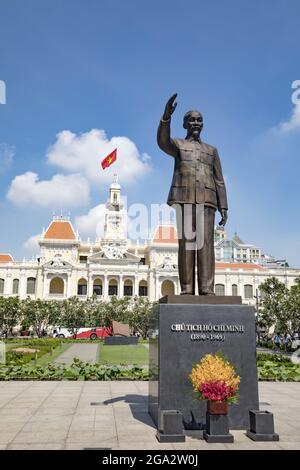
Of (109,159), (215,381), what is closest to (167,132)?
(215,381)

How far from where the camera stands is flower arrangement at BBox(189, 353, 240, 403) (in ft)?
20.1

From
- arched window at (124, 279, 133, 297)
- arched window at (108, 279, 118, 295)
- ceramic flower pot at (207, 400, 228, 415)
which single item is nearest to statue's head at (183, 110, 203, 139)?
ceramic flower pot at (207, 400, 228, 415)

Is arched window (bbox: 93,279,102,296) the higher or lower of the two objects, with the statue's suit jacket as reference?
higher

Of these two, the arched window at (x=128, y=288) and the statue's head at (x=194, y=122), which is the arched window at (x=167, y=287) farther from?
the statue's head at (x=194, y=122)

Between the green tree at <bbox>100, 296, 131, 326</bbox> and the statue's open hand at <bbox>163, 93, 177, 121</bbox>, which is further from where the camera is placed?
the green tree at <bbox>100, 296, 131, 326</bbox>

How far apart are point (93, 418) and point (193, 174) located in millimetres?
4527

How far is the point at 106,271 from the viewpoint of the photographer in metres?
74.9

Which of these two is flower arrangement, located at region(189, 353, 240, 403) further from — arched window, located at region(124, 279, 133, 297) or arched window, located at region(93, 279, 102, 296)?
arched window, located at region(124, 279, 133, 297)

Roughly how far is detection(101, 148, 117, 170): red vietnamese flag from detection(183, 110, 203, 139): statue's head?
49292 mm

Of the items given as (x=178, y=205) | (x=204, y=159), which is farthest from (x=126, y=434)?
(x=204, y=159)

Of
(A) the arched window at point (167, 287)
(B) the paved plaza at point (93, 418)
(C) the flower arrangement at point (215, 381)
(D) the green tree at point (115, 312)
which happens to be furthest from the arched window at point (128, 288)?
(C) the flower arrangement at point (215, 381)

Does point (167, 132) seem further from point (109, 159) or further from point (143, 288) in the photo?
point (143, 288)

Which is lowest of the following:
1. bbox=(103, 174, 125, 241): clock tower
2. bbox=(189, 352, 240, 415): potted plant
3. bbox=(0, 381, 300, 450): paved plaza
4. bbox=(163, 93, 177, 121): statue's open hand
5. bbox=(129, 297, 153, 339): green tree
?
bbox=(0, 381, 300, 450): paved plaza
